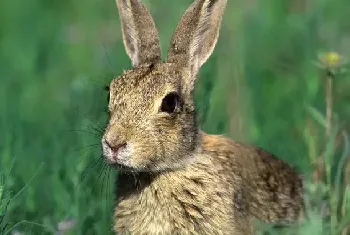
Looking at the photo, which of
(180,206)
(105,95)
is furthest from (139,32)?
(105,95)

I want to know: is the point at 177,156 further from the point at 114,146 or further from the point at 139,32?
the point at 139,32

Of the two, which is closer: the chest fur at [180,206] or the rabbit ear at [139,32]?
the chest fur at [180,206]

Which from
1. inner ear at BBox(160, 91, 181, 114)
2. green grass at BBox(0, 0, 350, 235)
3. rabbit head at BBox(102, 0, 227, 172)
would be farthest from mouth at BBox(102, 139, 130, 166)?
green grass at BBox(0, 0, 350, 235)

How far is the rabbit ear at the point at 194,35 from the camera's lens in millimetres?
7617

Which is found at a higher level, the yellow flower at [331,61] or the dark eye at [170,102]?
the yellow flower at [331,61]

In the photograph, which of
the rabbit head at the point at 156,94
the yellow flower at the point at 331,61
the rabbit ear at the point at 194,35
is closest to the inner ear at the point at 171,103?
the rabbit head at the point at 156,94

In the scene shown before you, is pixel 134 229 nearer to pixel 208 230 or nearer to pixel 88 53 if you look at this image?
pixel 208 230

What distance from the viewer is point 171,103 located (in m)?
7.21

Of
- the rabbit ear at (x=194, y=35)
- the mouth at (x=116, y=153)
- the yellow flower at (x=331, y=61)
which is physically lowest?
the mouth at (x=116, y=153)

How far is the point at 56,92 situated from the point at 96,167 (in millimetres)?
2350

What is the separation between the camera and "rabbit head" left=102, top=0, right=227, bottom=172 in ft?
22.6

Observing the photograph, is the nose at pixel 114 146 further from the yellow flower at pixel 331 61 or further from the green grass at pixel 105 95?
the yellow flower at pixel 331 61

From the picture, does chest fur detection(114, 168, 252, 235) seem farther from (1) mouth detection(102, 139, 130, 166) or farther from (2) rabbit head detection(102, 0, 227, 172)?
(1) mouth detection(102, 139, 130, 166)

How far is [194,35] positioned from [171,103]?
63 cm
